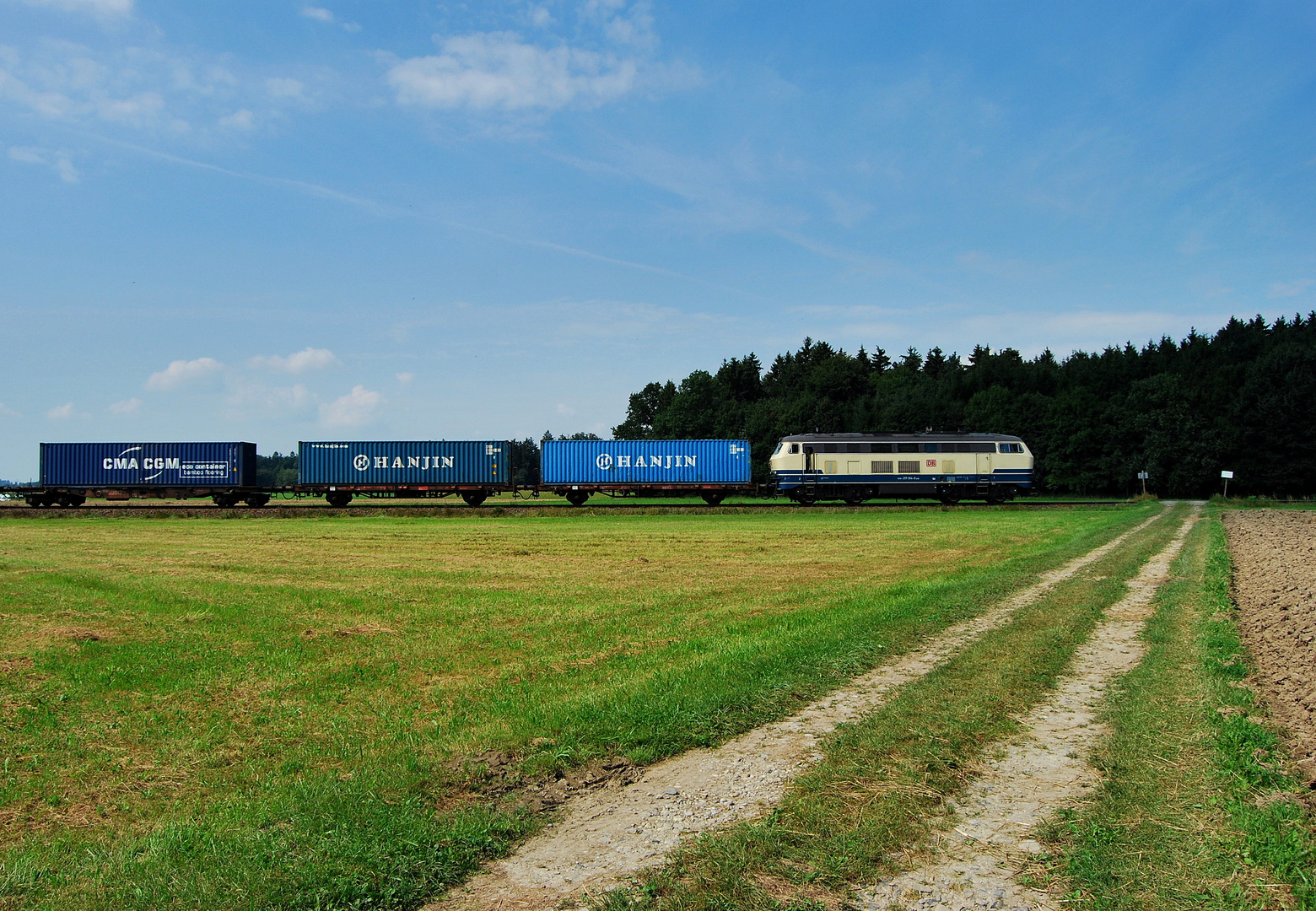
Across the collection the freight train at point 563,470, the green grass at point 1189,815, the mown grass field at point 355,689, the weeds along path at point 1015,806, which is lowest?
the mown grass field at point 355,689

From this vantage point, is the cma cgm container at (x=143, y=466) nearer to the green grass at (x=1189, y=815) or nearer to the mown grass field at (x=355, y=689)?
the mown grass field at (x=355, y=689)

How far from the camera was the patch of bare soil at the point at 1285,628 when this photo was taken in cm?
684

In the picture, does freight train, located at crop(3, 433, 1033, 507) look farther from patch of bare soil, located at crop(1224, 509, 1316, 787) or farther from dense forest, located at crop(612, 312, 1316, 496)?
dense forest, located at crop(612, 312, 1316, 496)

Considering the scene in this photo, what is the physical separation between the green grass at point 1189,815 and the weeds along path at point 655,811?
1961 mm

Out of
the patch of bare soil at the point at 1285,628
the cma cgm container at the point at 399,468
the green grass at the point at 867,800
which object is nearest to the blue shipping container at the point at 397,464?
the cma cgm container at the point at 399,468

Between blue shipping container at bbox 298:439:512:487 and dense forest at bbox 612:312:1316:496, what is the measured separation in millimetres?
47277

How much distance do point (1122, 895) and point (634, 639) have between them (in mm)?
7785

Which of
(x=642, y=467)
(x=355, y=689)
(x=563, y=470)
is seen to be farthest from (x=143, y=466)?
(x=355, y=689)

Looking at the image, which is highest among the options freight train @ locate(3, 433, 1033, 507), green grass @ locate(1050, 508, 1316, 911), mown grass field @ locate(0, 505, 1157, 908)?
freight train @ locate(3, 433, 1033, 507)

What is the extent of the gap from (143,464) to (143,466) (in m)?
0.16

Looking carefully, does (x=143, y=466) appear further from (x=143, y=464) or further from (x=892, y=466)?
(x=892, y=466)

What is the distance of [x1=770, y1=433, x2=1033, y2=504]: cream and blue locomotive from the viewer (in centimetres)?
4859

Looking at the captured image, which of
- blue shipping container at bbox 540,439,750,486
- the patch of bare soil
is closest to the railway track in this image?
blue shipping container at bbox 540,439,750,486

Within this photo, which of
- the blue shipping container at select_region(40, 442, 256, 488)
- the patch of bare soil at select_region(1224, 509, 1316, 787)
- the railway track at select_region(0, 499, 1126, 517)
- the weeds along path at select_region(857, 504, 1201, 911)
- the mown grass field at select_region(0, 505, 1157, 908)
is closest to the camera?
the weeds along path at select_region(857, 504, 1201, 911)
